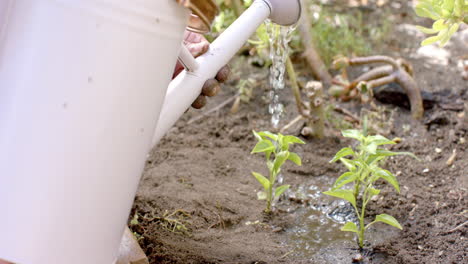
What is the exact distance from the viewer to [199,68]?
108 centimetres

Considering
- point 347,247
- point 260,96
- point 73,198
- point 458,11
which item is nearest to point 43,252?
point 73,198

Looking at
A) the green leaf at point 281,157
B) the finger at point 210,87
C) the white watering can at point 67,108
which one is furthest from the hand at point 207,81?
the green leaf at point 281,157

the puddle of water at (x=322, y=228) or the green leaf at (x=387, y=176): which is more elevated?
the green leaf at (x=387, y=176)

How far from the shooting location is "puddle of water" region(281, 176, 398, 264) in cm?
140

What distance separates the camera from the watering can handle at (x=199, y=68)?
1.02 meters

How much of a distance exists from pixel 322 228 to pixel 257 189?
268 mm

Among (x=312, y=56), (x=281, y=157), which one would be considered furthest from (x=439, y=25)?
(x=312, y=56)

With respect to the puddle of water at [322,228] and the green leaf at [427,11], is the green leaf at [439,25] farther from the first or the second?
the puddle of water at [322,228]

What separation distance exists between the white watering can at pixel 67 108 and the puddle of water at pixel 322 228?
2.23 ft

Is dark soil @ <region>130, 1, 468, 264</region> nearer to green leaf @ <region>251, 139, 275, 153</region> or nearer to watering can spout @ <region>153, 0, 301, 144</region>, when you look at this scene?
green leaf @ <region>251, 139, 275, 153</region>

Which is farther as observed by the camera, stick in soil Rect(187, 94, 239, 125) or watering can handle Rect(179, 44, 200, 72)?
stick in soil Rect(187, 94, 239, 125)

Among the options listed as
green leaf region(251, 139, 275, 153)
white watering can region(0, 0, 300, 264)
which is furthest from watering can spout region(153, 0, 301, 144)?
green leaf region(251, 139, 275, 153)

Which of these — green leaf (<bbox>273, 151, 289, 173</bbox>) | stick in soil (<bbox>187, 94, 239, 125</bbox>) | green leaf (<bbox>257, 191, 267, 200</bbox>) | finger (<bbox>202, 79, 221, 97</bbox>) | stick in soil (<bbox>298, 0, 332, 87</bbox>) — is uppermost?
finger (<bbox>202, 79, 221, 97</bbox>)

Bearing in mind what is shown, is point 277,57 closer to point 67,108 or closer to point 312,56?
point 312,56
